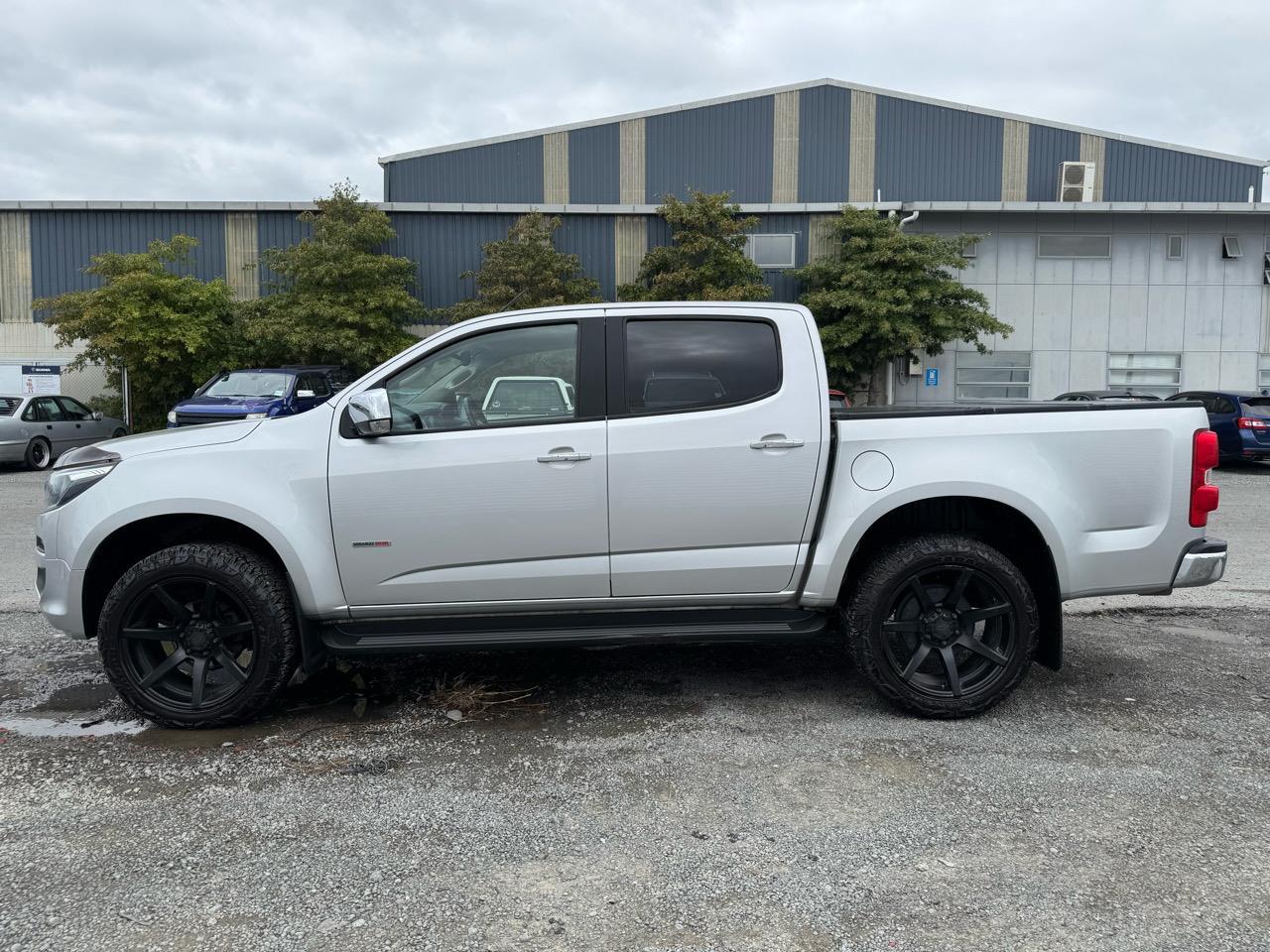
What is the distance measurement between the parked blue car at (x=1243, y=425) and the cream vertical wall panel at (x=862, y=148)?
15300mm

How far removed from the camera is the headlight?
13.8 feet

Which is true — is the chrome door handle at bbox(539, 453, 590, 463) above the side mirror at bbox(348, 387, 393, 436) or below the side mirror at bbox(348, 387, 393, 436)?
below

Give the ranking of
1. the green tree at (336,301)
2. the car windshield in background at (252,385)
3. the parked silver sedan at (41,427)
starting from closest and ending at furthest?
the car windshield in background at (252,385)
the parked silver sedan at (41,427)
the green tree at (336,301)

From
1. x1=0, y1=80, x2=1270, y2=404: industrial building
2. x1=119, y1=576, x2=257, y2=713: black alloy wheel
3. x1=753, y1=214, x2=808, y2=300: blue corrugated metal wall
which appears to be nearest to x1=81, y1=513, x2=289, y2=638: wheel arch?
x1=119, y1=576, x2=257, y2=713: black alloy wheel

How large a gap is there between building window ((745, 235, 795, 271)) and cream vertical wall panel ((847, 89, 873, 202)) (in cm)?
593

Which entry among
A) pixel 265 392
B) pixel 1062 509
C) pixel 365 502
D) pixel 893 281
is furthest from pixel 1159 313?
pixel 365 502

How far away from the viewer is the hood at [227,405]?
15203 millimetres

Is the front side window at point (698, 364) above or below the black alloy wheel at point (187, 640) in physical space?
above

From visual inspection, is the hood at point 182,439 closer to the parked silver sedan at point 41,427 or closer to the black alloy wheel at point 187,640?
the black alloy wheel at point 187,640

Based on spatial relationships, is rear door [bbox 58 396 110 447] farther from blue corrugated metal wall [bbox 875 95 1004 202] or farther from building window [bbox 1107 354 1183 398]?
building window [bbox 1107 354 1183 398]

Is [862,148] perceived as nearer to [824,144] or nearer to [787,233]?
[824,144]

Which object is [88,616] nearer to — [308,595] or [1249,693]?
[308,595]

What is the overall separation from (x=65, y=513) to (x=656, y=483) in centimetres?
→ 266

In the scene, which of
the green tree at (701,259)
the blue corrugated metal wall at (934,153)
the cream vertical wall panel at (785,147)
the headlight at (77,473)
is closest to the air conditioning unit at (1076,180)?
the blue corrugated metal wall at (934,153)
